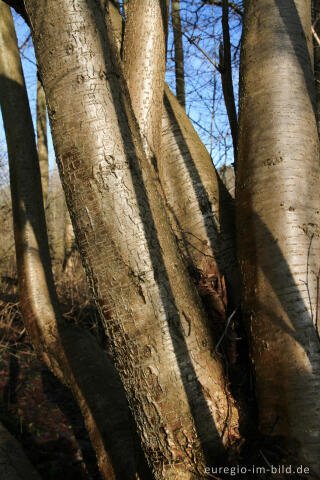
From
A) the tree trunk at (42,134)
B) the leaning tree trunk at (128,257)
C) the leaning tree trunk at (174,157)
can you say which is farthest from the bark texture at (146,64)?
the tree trunk at (42,134)

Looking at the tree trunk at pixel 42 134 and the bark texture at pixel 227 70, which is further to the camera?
the tree trunk at pixel 42 134

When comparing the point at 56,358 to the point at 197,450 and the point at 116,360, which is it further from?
the point at 197,450

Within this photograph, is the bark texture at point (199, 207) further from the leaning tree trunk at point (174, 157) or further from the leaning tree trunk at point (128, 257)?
the leaning tree trunk at point (128, 257)

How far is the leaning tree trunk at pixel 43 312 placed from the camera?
177 cm

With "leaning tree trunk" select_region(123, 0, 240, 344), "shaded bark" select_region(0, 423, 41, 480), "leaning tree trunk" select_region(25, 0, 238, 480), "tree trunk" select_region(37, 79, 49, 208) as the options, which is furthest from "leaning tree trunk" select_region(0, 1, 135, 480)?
"tree trunk" select_region(37, 79, 49, 208)

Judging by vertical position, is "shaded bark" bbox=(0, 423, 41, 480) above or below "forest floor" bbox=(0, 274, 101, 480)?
above

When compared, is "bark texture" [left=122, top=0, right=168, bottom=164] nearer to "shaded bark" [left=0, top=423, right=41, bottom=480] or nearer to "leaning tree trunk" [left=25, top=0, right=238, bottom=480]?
"leaning tree trunk" [left=25, top=0, right=238, bottom=480]

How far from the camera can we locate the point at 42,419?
3.71 m

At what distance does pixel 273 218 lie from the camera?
1.38 metres

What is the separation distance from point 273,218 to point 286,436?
2.59 ft

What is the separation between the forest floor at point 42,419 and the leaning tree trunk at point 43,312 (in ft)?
4.58

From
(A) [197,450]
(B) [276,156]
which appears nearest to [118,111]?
(B) [276,156]

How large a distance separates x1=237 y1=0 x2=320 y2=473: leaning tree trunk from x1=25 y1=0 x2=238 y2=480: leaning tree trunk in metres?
0.22

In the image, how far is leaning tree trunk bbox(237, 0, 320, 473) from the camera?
121 cm
